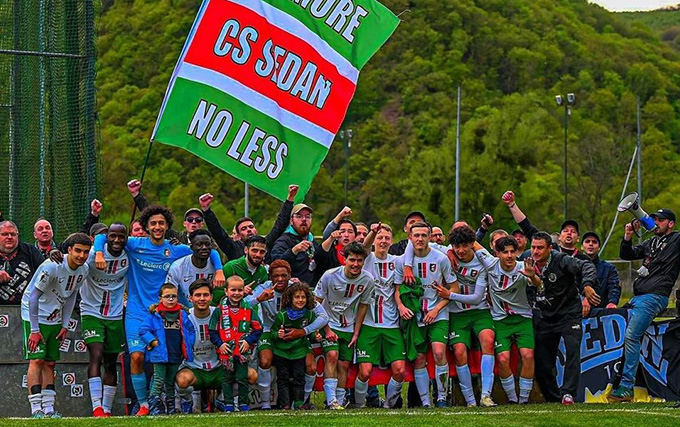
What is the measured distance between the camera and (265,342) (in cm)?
1324

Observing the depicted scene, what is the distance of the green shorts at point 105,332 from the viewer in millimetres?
12641

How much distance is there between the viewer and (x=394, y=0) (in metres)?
104

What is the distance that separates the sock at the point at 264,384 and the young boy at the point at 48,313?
2040 mm

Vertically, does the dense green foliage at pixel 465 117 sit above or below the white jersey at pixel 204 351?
above

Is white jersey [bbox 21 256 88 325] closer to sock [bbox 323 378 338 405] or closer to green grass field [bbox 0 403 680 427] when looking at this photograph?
green grass field [bbox 0 403 680 427]

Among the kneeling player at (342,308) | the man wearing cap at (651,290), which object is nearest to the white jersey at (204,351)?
the kneeling player at (342,308)

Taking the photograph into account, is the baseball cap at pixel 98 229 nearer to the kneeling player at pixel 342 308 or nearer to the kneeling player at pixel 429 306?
the kneeling player at pixel 342 308

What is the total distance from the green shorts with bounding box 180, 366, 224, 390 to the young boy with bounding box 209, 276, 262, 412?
8 centimetres

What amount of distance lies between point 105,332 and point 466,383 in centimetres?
376

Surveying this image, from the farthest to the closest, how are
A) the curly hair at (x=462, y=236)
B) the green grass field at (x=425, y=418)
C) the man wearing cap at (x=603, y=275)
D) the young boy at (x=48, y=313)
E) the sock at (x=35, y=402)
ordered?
1. the man wearing cap at (x=603, y=275)
2. the curly hair at (x=462, y=236)
3. the young boy at (x=48, y=313)
4. the sock at (x=35, y=402)
5. the green grass field at (x=425, y=418)

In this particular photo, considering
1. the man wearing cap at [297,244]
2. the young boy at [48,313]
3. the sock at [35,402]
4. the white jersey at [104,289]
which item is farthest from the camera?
the man wearing cap at [297,244]

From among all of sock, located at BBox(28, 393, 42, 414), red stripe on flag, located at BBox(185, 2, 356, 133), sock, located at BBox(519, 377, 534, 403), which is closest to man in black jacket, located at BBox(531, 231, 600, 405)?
sock, located at BBox(519, 377, 534, 403)

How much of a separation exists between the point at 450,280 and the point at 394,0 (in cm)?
9203

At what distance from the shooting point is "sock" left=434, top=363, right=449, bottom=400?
13.4 m
